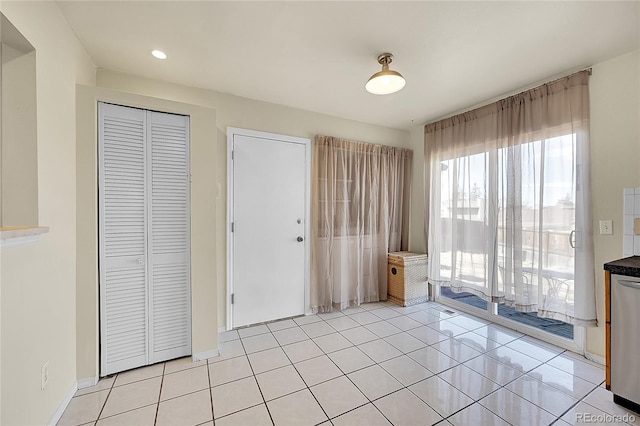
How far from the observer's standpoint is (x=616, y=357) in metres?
1.69

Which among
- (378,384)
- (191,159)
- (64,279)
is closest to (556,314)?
(378,384)

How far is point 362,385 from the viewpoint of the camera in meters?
1.87

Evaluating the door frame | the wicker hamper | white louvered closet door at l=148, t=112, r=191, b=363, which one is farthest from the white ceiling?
the wicker hamper

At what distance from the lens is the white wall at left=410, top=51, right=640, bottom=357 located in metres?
1.99

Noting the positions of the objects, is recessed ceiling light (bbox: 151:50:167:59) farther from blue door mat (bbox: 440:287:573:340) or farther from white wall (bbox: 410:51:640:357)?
blue door mat (bbox: 440:287:573:340)

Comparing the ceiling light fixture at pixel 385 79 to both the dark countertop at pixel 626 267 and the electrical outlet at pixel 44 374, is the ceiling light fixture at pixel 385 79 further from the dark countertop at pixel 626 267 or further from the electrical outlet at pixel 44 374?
the electrical outlet at pixel 44 374

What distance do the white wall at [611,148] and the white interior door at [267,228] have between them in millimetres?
2726

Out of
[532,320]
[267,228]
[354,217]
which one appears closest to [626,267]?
[532,320]

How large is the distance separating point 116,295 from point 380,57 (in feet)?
9.21

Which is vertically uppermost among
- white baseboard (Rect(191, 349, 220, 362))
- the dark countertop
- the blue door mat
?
the dark countertop

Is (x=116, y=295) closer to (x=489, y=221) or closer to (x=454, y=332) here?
(x=454, y=332)

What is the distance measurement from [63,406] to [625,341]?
12.0 feet

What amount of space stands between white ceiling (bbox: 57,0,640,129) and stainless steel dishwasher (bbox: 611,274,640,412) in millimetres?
1743

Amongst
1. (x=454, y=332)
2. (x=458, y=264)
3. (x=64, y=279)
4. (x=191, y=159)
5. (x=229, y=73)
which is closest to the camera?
→ (x=64, y=279)
